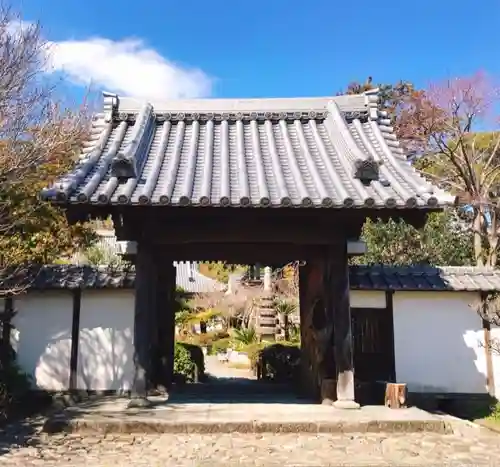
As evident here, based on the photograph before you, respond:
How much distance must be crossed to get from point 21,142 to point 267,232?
12.1 feet

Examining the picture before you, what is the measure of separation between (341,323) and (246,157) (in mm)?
2945

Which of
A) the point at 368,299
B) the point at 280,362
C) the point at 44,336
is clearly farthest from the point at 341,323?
the point at 280,362

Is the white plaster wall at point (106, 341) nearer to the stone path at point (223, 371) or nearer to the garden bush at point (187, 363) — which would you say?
the garden bush at point (187, 363)

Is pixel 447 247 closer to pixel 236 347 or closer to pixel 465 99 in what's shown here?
pixel 465 99

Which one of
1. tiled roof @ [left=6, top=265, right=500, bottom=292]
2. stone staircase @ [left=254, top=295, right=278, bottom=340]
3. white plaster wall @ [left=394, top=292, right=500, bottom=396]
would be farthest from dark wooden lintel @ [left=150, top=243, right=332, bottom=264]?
stone staircase @ [left=254, top=295, right=278, bottom=340]

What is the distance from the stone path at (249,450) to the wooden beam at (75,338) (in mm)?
2645

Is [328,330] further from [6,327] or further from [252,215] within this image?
[6,327]

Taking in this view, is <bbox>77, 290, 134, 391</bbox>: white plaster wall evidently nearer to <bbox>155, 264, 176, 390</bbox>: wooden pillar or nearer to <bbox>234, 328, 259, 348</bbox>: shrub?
<bbox>155, 264, 176, 390</bbox>: wooden pillar

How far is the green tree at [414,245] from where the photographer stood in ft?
65.5

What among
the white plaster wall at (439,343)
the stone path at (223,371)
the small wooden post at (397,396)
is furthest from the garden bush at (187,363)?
the small wooden post at (397,396)

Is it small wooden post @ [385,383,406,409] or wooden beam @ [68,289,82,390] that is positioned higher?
wooden beam @ [68,289,82,390]

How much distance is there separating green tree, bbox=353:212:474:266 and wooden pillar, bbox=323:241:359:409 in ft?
41.6

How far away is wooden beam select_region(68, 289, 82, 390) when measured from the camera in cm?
930

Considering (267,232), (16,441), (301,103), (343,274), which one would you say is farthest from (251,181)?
(16,441)
